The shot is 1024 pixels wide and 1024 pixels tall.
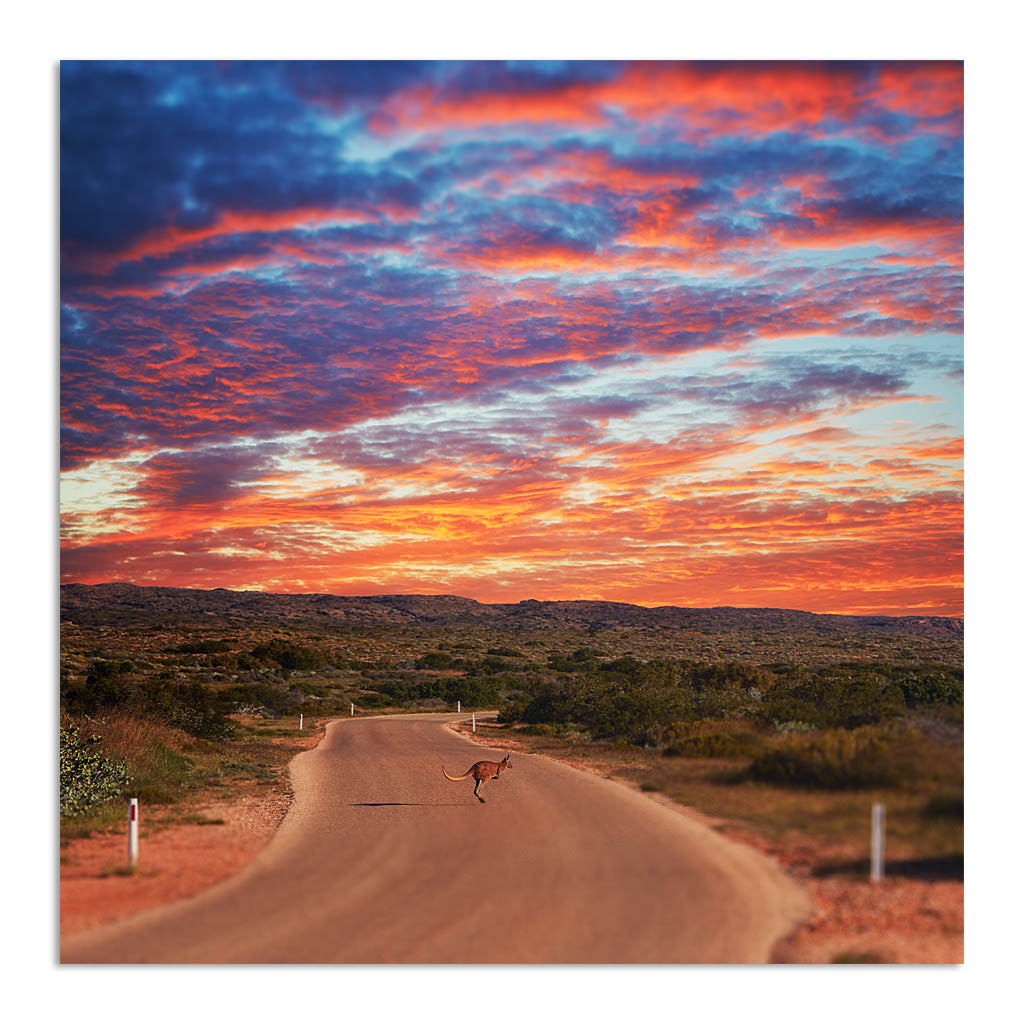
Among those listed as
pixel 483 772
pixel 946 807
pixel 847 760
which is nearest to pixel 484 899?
pixel 847 760

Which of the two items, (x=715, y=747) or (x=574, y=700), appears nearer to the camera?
(x=715, y=747)

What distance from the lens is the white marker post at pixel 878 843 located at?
35.4 ft

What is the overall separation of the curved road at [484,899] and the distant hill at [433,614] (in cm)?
483

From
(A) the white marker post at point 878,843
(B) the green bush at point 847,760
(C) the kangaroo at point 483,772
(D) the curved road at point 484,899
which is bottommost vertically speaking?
(D) the curved road at point 484,899

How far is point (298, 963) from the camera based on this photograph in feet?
34.1

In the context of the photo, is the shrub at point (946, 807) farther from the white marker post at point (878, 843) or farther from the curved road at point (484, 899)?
the curved road at point (484, 899)

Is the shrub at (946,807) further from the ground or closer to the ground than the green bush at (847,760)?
closer to the ground

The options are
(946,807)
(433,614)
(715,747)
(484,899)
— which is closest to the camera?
(484,899)

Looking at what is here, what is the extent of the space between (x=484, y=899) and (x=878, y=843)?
4747mm

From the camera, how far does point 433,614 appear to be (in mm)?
24641

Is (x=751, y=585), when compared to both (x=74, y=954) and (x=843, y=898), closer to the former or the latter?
(x=843, y=898)

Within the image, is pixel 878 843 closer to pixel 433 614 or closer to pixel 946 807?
pixel 946 807

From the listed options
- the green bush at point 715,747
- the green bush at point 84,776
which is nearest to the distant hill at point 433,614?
the green bush at point 84,776

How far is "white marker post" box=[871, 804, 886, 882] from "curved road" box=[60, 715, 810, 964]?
36.7 inches
